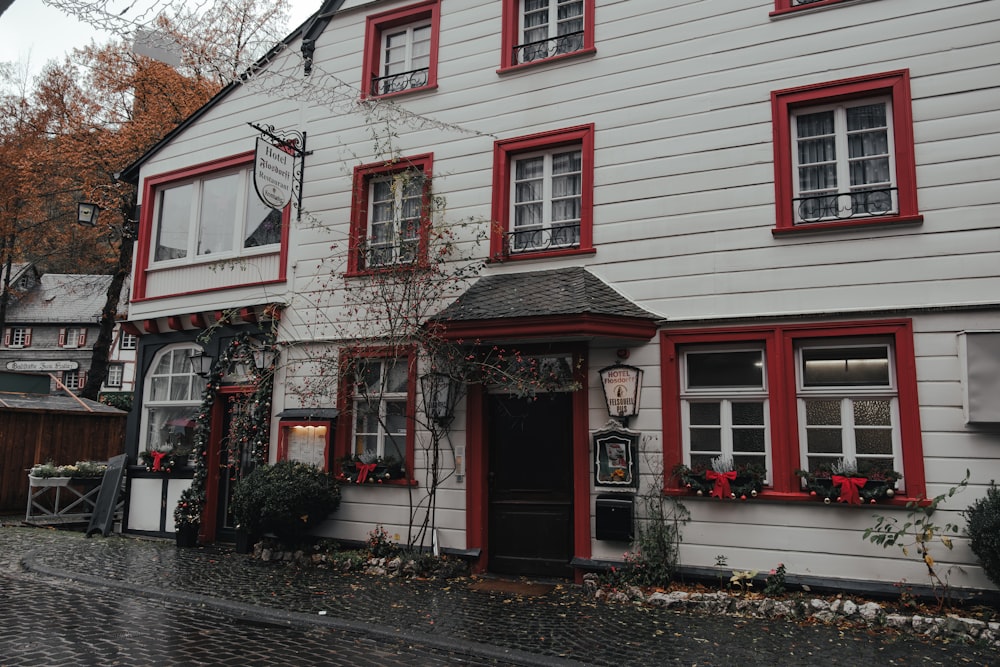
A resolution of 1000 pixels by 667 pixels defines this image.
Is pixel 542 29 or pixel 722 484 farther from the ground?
pixel 542 29

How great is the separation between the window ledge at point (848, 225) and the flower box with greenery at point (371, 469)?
536cm

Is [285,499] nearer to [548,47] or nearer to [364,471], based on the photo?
[364,471]

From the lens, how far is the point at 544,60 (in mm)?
9797

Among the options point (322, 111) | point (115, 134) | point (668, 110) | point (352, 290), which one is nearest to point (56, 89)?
point (115, 134)

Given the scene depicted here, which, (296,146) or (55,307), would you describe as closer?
(296,146)

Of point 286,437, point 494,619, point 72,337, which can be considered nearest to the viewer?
point 494,619

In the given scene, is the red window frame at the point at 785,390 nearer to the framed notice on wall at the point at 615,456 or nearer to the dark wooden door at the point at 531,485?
the framed notice on wall at the point at 615,456

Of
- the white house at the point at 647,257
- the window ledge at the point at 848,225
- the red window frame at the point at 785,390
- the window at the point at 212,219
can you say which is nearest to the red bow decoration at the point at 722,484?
the white house at the point at 647,257

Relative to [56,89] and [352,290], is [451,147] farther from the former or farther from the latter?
[56,89]

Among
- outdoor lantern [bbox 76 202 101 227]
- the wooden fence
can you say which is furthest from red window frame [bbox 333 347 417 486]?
the wooden fence

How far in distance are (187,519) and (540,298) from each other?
6268 millimetres

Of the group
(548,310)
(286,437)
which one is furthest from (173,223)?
(548,310)

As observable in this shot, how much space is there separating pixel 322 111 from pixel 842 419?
819 centimetres

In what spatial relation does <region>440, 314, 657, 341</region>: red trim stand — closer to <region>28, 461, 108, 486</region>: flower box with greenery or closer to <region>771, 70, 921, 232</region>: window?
<region>771, 70, 921, 232</region>: window
